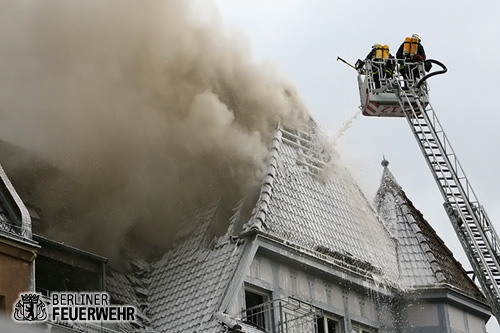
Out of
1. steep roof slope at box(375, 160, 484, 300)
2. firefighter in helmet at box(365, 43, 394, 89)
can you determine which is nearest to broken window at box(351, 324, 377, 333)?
steep roof slope at box(375, 160, 484, 300)

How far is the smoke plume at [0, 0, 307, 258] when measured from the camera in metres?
31.5

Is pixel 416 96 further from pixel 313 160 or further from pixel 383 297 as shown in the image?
pixel 383 297

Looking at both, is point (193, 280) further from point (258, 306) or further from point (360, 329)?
point (360, 329)

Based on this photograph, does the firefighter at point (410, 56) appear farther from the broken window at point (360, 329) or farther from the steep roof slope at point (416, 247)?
the broken window at point (360, 329)

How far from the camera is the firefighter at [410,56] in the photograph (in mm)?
36000

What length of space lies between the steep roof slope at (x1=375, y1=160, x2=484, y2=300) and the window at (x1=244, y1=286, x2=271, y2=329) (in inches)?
172

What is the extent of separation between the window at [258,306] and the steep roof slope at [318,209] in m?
1.41

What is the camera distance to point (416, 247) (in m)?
33.1

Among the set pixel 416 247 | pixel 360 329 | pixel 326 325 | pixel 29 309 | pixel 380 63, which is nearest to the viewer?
pixel 29 309

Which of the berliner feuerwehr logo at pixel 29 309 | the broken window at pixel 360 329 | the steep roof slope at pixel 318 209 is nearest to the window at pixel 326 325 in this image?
the broken window at pixel 360 329

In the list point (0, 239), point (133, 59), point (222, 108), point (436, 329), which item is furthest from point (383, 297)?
point (0, 239)

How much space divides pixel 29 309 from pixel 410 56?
15.4 meters

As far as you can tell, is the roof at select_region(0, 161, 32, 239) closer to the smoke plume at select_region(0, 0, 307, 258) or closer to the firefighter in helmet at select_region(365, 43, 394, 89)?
the smoke plume at select_region(0, 0, 307, 258)

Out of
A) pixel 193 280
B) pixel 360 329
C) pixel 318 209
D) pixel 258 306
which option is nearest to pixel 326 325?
pixel 360 329
